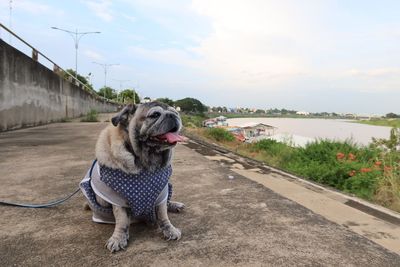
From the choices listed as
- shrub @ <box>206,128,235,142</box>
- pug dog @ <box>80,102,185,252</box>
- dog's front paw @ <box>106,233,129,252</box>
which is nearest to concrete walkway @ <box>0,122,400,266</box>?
dog's front paw @ <box>106,233,129,252</box>

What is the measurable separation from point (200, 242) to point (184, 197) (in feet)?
3.91

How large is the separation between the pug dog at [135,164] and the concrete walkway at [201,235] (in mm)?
190

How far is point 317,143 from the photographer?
9695 millimetres

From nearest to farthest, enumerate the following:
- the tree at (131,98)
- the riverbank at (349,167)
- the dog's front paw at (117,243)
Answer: the dog's front paw at (117,243) → the tree at (131,98) → the riverbank at (349,167)

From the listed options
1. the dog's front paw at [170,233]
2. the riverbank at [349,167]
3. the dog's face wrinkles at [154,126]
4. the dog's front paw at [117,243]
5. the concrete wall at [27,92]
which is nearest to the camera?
the dog's face wrinkles at [154,126]

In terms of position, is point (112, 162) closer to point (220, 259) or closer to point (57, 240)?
point (57, 240)

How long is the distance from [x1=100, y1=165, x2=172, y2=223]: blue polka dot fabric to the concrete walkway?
0.32m

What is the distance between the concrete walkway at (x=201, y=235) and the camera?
219 centimetres

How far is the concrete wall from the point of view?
964 centimetres

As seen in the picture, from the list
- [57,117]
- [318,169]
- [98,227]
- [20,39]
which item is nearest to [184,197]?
[98,227]

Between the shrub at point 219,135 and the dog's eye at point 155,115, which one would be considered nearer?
the dog's eye at point 155,115

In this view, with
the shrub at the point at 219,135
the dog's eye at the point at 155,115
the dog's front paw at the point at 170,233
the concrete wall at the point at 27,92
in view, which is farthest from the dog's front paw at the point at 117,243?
the shrub at the point at 219,135

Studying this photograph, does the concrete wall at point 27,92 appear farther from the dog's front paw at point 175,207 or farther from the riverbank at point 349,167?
the dog's front paw at point 175,207

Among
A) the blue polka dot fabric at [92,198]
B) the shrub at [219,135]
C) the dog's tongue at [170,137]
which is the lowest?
the shrub at [219,135]
